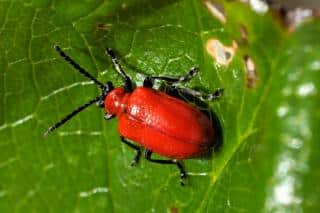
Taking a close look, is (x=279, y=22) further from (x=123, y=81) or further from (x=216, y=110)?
(x=123, y=81)

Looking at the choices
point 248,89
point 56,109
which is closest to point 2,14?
point 56,109

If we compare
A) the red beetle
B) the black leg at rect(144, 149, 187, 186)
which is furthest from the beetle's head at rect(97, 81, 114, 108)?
the black leg at rect(144, 149, 187, 186)

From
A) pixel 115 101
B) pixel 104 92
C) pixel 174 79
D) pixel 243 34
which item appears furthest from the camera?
pixel 115 101

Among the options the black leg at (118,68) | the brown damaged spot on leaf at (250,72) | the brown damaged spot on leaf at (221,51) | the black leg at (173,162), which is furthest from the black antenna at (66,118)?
the brown damaged spot on leaf at (250,72)

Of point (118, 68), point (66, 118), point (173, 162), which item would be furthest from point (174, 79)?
point (66, 118)

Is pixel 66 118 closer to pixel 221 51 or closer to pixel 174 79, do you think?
pixel 174 79

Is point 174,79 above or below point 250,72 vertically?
below
